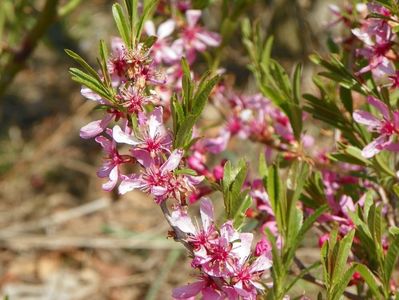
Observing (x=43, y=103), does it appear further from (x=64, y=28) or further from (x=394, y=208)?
(x=394, y=208)

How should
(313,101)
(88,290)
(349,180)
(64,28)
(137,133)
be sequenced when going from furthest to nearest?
(64,28) < (88,290) < (349,180) < (313,101) < (137,133)

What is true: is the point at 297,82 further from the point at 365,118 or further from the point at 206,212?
the point at 206,212

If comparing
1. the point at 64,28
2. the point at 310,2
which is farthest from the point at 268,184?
the point at 64,28

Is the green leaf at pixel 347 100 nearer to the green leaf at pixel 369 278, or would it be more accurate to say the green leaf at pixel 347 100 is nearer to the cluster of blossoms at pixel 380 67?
the cluster of blossoms at pixel 380 67

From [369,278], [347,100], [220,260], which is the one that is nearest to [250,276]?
[220,260]

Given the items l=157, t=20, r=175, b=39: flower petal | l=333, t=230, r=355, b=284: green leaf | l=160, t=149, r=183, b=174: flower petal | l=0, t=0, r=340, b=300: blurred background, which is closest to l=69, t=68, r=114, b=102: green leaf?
l=160, t=149, r=183, b=174: flower petal

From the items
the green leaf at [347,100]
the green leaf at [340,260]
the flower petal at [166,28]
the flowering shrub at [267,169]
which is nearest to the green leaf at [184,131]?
the flowering shrub at [267,169]
